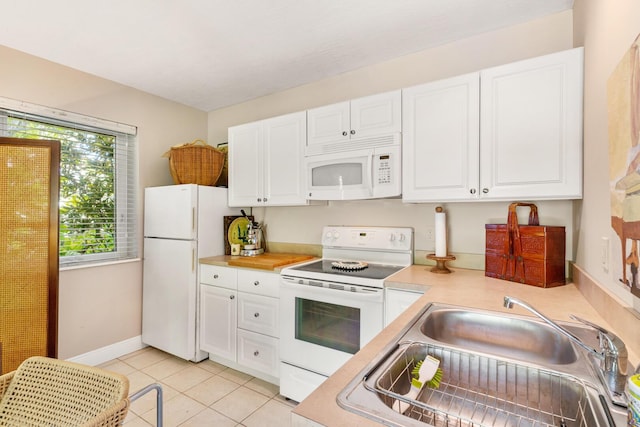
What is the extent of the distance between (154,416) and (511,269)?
7.82ft

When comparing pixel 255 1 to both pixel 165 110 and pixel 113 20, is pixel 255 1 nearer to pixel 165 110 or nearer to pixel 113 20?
pixel 113 20

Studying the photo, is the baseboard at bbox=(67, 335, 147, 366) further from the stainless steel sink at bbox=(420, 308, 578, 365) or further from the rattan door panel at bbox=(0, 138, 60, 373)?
the stainless steel sink at bbox=(420, 308, 578, 365)

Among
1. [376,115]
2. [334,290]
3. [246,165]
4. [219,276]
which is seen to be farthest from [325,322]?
[246,165]

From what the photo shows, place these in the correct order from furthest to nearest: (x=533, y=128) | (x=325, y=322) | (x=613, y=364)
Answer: (x=325, y=322) → (x=533, y=128) → (x=613, y=364)

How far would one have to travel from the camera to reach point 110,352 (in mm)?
2723

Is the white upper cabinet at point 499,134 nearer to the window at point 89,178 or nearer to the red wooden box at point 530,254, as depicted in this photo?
the red wooden box at point 530,254

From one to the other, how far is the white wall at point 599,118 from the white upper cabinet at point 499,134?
91 millimetres

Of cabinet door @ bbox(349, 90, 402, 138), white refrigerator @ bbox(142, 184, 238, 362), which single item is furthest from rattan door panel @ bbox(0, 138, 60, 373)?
cabinet door @ bbox(349, 90, 402, 138)

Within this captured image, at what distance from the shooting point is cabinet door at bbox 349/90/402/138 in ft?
6.81

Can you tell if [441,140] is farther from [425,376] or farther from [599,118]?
[425,376]

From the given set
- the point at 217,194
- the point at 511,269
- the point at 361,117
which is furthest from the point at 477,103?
the point at 217,194

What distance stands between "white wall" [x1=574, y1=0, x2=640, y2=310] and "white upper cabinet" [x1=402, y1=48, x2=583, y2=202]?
0.09m

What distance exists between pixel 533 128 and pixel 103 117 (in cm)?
324

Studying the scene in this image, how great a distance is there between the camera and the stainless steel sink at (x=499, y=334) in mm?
1060
